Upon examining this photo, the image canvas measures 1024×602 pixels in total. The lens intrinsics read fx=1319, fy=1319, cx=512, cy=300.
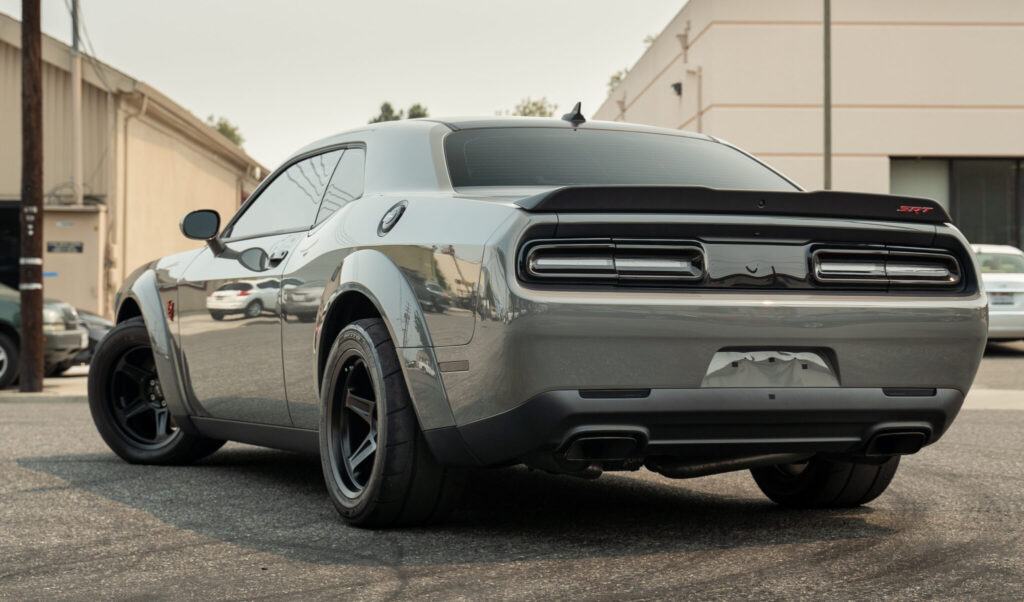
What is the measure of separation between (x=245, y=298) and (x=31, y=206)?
930 cm

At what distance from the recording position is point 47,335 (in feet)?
49.4

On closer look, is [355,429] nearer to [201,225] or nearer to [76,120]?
[201,225]

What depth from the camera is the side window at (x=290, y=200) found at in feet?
18.4

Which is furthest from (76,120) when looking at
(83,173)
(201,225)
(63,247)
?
(201,225)

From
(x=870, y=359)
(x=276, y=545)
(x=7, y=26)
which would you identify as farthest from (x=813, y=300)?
(x=7, y=26)

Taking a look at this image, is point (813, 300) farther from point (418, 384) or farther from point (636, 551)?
point (418, 384)

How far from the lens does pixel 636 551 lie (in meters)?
4.29

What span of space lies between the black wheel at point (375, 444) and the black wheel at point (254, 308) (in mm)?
823

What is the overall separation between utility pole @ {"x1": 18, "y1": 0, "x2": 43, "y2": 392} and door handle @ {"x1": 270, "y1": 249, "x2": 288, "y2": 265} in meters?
9.20

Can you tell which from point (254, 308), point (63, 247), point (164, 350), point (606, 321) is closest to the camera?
point (606, 321)

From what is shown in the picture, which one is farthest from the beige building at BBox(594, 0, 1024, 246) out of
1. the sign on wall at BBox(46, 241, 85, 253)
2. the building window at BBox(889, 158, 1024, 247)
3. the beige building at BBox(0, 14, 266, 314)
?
the sign on wall at BBox(46, 241, 85, 253)

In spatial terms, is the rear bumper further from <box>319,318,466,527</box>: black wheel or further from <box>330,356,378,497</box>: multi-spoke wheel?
<box>330,356,378,497</box>: multi-spoke wheel

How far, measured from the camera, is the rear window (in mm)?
4824

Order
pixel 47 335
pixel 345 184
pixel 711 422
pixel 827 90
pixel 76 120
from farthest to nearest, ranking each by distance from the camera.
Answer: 1. pixel 76 120
2. pixel 827 90
3. pixel 47 335
4. pixel 345 184
5. pixel 711 422
